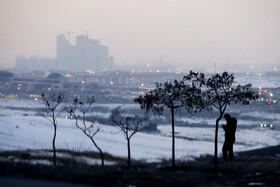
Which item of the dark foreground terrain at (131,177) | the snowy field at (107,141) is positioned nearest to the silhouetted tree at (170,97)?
the dark foreground terrain at (131,177)

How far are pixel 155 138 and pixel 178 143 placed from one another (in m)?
1.72

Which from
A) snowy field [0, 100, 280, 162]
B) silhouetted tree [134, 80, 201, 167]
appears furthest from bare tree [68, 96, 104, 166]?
silhouetted tree [134, 80, 201, 167]

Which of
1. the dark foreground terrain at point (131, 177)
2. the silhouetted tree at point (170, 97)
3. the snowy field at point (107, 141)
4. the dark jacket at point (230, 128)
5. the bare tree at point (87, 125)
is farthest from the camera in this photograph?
the snowy field at point (107, 141)

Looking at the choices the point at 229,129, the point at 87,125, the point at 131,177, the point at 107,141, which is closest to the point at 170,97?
the point at 229,129

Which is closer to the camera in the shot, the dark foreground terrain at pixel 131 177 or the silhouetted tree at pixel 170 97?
the dark foreground terrain at pixel 131 177

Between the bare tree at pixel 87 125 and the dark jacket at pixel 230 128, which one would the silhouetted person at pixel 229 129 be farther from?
the bare tree at pixel 87 125

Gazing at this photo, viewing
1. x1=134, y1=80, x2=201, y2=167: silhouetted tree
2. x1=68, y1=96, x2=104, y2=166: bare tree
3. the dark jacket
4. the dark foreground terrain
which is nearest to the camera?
the dark foreground terrain

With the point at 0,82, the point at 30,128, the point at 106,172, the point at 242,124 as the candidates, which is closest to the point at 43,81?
the point at 0,82

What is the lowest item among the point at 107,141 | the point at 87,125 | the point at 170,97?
the point at 107,141

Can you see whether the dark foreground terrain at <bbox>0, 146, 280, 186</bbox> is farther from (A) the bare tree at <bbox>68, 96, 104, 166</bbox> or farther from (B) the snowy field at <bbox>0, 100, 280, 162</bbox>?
(B) the snowy field at <bbox>0, 100, 280, 162</bbox>

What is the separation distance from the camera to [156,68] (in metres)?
165

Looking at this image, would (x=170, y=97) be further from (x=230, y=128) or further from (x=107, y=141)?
(x=107, y=141)

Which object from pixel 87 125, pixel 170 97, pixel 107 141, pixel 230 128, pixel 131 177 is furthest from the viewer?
pixel 87 125

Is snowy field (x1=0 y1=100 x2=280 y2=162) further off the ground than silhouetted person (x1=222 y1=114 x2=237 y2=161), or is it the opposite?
silhouetted person (x1=222 y1=114 x2=237 y2=161)
